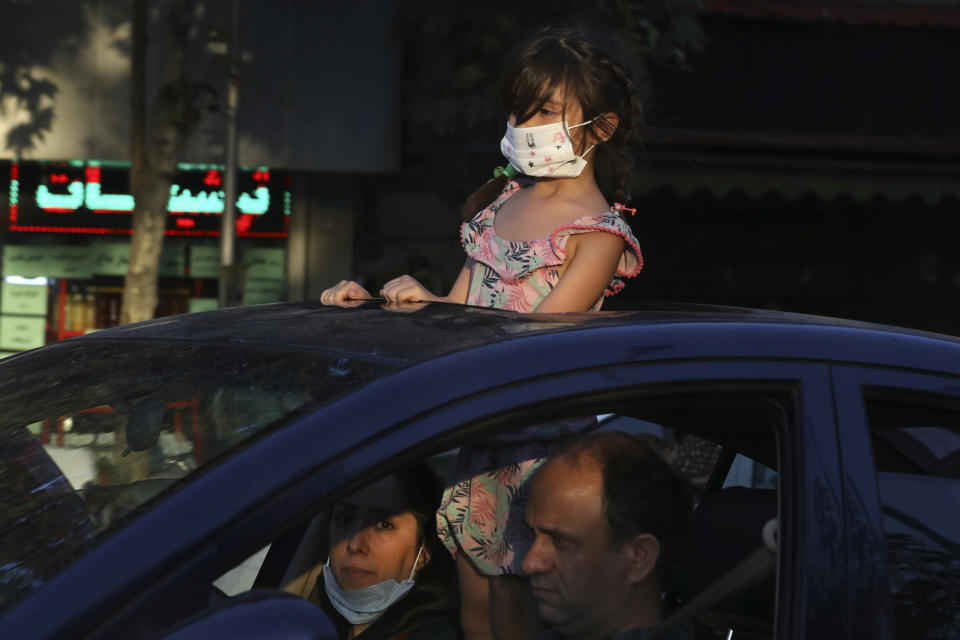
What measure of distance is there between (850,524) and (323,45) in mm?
10958

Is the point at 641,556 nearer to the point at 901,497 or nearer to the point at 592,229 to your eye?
the point at 901,497

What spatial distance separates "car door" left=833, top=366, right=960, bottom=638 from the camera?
5.46 feet

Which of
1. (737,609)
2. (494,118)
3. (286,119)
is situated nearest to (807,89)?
(494,118)

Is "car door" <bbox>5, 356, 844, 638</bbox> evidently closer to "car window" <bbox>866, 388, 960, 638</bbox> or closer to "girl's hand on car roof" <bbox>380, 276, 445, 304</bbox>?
"car window" <bbox>866, 388, 960, 638</bbox>

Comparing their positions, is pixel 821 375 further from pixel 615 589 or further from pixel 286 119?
pixel 286 119

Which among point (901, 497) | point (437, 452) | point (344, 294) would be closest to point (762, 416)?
point (901, 497)

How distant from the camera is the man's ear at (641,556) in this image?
1.96 m

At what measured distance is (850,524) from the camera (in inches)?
65.5

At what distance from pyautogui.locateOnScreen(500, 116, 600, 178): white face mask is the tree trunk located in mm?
6287

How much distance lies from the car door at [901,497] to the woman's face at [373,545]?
3.12 ft

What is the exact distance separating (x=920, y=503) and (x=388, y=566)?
3.48 ft

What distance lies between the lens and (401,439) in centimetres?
147

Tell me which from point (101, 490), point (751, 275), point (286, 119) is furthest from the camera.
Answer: point (751, 275)

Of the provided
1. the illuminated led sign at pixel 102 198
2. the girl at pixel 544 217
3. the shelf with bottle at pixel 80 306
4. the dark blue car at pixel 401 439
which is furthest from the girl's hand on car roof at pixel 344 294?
the shelf with bottle at pixel 80 306
